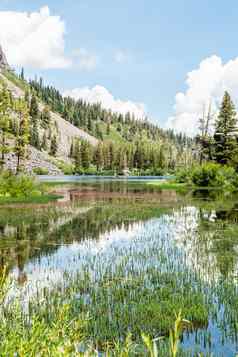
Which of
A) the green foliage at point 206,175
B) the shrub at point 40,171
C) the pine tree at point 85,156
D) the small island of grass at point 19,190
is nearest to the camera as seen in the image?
the small island of grass at point 19,190

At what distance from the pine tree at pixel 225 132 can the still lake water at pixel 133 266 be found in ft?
159

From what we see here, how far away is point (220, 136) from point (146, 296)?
7014cm

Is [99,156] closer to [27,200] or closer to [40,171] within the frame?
[40,171]

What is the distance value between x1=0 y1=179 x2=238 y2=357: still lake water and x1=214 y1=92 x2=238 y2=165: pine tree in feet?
159

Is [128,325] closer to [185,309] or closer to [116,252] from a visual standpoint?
[185,309]

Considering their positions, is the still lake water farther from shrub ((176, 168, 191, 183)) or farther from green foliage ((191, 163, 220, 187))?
shrub ((176, 168, 191, 183))

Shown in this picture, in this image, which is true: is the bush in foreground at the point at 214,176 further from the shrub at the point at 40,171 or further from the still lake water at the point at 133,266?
the shrub at the point at 40,171

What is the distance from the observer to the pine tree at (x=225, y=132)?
76.6 metres

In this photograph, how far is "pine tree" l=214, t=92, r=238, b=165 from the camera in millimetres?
76625

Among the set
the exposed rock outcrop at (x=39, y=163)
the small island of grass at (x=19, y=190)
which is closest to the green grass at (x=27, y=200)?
the small island of grass at (x=19, y=190)

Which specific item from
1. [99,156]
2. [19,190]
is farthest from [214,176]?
[99,156]

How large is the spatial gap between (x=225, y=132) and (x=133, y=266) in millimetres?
66451

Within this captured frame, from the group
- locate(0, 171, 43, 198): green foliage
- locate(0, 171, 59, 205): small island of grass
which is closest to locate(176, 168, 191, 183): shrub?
locate(0, 171, 43, 198): green foliage

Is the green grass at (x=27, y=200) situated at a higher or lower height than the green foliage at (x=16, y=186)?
lower
